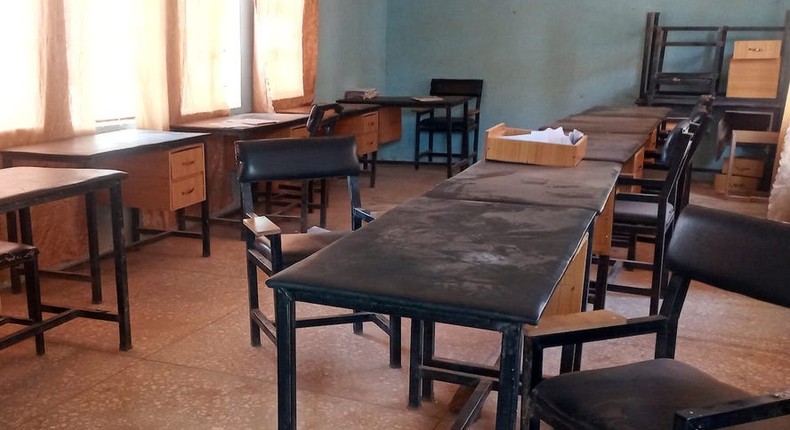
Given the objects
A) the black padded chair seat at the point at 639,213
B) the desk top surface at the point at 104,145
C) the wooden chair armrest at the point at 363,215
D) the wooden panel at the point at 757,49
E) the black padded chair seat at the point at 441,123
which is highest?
the wooden panel at the point at 757,49

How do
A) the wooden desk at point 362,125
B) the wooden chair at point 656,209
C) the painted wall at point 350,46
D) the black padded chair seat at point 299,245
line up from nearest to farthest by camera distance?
the black padded chair seat at point 299,245, the wooden chair at point 656,209, the wooden desk at point 362,125, the painted wall at point 350,46

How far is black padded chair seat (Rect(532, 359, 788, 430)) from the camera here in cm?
135

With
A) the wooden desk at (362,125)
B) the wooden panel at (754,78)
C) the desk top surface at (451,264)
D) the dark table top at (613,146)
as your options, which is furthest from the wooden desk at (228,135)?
the wooden panel at (754,78)

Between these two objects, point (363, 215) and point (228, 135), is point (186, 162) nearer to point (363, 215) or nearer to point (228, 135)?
point (228, 135)

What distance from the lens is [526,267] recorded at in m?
1.48

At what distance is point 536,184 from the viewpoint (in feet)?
7.83

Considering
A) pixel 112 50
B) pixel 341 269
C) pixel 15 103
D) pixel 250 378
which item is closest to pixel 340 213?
pixel 112 50

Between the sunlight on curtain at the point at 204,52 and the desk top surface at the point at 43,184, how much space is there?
192 centimetres

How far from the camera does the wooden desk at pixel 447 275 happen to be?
4.24 ft

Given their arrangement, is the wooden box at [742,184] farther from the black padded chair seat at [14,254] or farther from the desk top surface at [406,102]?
the black padded chair seat at [14,254]

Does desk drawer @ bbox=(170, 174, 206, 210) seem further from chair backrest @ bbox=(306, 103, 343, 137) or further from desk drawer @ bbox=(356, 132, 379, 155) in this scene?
desk drawer @ bbox=(356, 132, 379, 155)

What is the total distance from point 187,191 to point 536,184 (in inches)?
83.9

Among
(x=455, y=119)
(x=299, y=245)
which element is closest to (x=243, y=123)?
(x=299, y=245)

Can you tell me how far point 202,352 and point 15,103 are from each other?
160cm
